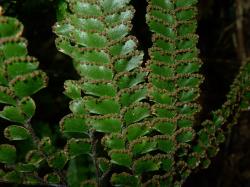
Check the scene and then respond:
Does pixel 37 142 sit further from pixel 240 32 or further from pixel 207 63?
pixel 240 32

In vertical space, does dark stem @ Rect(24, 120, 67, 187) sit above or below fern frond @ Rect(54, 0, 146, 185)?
below

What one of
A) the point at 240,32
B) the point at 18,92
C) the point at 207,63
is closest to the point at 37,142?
the point at 18,92

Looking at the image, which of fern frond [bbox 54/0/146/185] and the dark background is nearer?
fern frond [bbox 54/0/146/185]

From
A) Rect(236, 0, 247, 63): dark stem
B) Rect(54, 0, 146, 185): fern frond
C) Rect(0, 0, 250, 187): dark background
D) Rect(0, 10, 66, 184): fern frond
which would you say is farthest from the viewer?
Rect(236, 0, 247, 63): dark stem

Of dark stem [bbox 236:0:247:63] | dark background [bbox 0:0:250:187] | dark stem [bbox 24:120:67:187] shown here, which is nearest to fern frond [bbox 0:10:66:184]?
dark stem [bbox 24:120:67:187]

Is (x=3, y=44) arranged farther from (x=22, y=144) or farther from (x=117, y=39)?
(x=22, y=144)

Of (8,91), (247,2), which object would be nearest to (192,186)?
(8,91)

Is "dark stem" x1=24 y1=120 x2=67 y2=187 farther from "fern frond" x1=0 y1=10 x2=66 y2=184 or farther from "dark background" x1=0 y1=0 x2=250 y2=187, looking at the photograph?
"dark background" x1=0 y1=0 x2=250 y2=187

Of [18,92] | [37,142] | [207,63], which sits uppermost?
[18,92]

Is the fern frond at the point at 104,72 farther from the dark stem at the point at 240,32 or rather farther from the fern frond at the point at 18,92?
the dark stem at the point at 240,32
